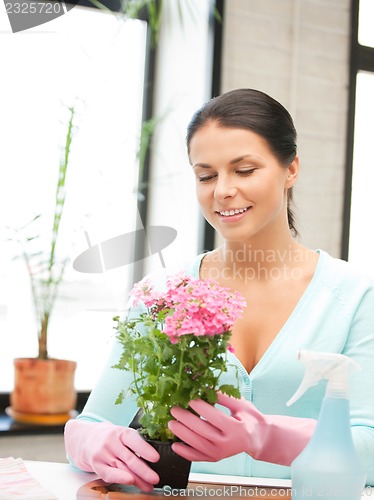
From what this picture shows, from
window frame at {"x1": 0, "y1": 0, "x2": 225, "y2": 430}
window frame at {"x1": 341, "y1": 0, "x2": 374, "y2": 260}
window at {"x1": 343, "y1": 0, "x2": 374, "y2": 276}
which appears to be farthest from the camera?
window at {"x1": 343, "y1": 0, "x2": 374, "y2": 276}

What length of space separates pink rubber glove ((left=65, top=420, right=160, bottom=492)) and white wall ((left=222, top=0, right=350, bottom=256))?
2.11 metres

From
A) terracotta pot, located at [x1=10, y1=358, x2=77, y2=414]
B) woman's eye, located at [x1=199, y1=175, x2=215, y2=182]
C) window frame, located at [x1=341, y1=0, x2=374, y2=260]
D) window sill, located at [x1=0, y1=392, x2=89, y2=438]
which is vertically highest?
window frame, located at [x1=341, y1=0, x2=374, y2=260]

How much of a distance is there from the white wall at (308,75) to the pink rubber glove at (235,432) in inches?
82.8

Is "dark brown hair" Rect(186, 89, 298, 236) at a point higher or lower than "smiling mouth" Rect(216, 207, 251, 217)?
higher

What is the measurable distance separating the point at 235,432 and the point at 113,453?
0.21 meters

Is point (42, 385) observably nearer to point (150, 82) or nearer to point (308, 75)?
point (150, 82)

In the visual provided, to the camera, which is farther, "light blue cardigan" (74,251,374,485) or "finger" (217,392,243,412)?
"light blue cardigan" (74,251,374,485)

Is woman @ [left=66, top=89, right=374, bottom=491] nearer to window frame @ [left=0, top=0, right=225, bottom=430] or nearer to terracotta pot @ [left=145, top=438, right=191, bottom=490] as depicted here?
terracotta pot @ [left=145, top=438, right=191, bottom=490]

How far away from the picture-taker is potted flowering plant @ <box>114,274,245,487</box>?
38.7 inches

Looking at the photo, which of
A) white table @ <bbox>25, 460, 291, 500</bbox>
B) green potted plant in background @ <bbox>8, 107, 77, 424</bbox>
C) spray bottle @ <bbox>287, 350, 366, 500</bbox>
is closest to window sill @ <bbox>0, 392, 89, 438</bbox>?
green potted plant in background @ <bbox>8, 107, 77, 424</bbox>

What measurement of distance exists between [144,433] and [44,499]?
179mm

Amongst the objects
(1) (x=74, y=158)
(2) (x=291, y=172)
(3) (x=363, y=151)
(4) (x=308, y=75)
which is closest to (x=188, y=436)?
(2) (x=291, y=172)

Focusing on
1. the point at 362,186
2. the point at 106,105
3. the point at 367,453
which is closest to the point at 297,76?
the point at 362,186

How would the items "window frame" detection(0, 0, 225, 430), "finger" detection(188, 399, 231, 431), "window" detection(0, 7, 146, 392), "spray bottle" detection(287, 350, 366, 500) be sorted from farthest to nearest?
"window frame" detection(0, 0, 225, 430)
"window" detection(0, 7, 146, 392)
"finger" detection(188, 399, 231, 431)
"spray bottle" detection(287, 350, 366, 500)
